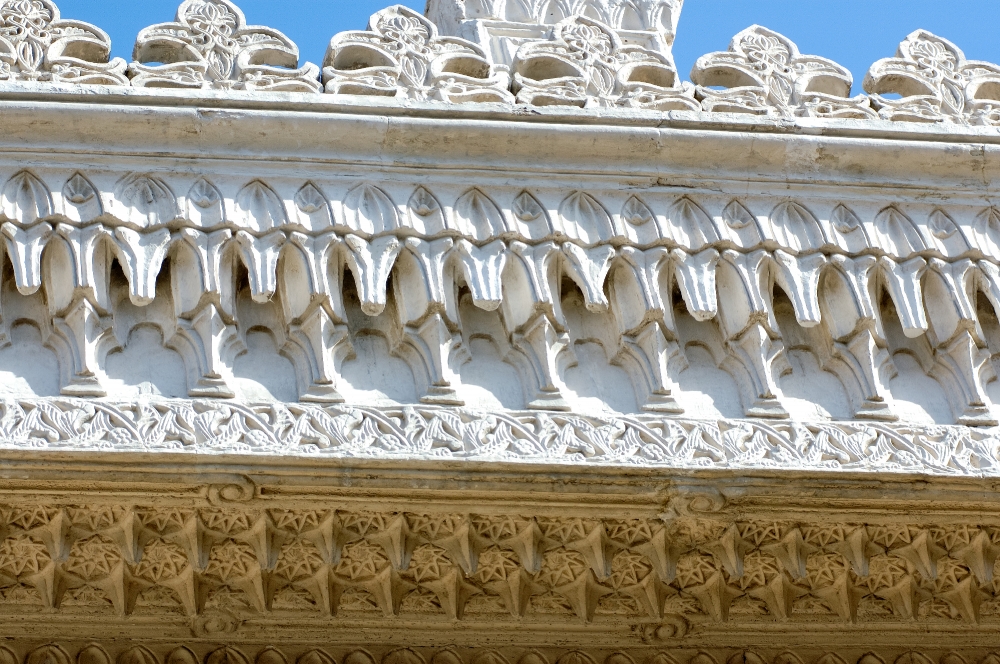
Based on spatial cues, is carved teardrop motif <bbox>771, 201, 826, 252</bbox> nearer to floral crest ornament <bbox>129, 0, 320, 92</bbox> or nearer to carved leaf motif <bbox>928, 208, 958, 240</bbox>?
carved leaf motif <bbox>928, 208, 958, 240</bbox>

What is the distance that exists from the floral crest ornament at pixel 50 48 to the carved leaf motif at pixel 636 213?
3.91ft

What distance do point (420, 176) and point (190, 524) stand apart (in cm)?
94

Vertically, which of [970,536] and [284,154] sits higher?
[284,154]

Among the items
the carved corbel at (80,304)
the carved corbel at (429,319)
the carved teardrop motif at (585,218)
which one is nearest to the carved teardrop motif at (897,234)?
the carved teardrop motif at (585,218)

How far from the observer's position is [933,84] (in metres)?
4.25

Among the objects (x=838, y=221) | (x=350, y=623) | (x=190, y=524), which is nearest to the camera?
(x=190, y=524)

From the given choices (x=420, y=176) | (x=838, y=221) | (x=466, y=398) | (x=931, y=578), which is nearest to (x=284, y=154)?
(x=420, y=176)

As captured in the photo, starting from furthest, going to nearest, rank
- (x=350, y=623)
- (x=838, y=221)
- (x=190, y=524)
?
1. (x=838, y=221)
2. (x=350, y=623)
3. (x=190, y=524)

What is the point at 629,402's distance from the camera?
351 centimetres

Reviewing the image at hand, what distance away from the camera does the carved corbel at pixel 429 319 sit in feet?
11.3

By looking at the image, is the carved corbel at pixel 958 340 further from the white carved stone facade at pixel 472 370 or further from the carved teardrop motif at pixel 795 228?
the carved teardrop motif at pixel 795 228

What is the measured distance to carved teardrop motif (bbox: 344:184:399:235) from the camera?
3.59m

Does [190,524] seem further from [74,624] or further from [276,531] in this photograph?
[74,624]

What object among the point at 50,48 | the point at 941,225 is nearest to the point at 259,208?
the point at 50,48
